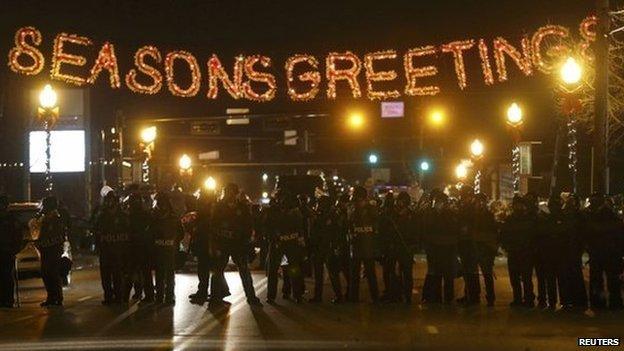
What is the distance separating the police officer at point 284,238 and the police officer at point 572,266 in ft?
13.6

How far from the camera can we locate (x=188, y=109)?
84.1m

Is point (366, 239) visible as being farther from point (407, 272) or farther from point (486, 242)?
point (486, 242)

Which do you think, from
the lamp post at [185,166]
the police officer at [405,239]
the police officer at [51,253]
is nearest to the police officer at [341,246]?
the police officer at [405,239]

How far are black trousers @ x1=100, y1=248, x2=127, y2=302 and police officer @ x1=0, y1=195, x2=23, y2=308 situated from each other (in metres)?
1.35

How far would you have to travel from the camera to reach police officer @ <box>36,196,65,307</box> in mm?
16609

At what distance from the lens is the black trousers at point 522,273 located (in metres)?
15.9

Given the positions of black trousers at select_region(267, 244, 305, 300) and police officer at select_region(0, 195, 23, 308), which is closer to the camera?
police officer at select_region(0, 195, 23, 308)

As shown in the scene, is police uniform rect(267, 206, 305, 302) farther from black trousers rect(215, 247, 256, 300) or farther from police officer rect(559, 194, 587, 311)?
police officer rect(559, 194, 587, 311)

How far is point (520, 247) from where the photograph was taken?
15.9 meters

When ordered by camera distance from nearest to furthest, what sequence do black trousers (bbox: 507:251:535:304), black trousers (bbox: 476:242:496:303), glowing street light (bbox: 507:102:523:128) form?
1. black trousers (bbox: 507:251:535:304)
2. black trousers (bbox: 476:242:496:303)
3. glowing street light (bbox: 507:102:523:128)

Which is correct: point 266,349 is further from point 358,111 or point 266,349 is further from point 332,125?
point 332,125

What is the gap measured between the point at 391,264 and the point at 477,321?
2.80 m

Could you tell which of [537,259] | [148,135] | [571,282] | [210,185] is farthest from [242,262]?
[148,135]

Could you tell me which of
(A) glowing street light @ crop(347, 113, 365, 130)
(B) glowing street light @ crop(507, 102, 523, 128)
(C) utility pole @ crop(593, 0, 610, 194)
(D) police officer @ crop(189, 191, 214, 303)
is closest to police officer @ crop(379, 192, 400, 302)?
(D) police officer @ crop(189, 191, 214, 303)
